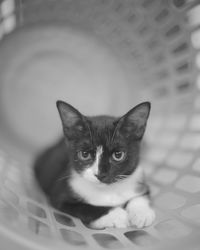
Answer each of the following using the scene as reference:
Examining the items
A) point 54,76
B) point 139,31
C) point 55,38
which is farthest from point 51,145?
point 139,31

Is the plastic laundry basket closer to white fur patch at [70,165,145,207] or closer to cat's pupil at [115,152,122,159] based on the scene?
white fur patch at [70,165,145,207]

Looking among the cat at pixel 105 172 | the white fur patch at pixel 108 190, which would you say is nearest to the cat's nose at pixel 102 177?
the cat at pixel 105 172

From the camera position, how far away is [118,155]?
49.8 inches

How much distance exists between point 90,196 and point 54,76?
0.76 meters

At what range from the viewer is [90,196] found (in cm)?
137

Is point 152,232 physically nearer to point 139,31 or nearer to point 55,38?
point 139,31

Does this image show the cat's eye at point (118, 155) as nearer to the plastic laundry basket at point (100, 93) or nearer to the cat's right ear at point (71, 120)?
the cat's right ear at point (71, 120)

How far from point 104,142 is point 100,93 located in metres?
0.72

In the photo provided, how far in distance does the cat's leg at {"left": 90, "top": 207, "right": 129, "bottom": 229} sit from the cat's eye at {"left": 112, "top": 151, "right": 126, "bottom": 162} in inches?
Result: 8.0

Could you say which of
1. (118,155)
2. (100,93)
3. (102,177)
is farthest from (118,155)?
(100,93)

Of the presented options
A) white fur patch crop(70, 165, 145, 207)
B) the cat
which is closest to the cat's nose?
the cat

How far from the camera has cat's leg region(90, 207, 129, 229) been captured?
1.25 meters

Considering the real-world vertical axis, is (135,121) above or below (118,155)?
above

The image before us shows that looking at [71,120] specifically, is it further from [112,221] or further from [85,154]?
[112,221]
